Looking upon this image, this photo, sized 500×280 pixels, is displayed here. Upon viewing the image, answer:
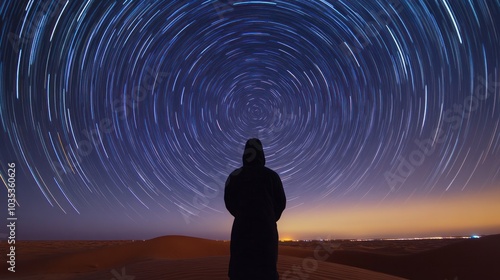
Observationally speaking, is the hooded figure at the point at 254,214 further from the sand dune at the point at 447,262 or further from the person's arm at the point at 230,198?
the sand dune at the point at 447,262

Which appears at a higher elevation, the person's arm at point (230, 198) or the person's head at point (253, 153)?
the person's head at point (253, 153)

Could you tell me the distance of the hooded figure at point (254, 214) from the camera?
4.75 m

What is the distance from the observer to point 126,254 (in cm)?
1841

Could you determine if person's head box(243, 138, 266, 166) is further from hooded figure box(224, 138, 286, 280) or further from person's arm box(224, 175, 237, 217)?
person's arm box(224, 175, 237, 217)

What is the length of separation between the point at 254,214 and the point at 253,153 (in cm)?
83

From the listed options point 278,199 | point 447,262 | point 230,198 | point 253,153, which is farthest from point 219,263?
point 447,262

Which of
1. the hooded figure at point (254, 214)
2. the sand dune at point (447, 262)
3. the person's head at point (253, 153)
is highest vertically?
the person's head at point (253, 153)

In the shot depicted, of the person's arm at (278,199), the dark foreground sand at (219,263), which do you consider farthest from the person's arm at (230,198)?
the dark foreground sand at (219,263)

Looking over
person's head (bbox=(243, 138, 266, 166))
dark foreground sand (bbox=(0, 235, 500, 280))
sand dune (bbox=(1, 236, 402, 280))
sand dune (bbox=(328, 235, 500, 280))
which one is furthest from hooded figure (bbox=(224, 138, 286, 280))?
sand dune (bbox=(328, 235, 500, 280))

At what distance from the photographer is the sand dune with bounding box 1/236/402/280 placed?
805 centimetres

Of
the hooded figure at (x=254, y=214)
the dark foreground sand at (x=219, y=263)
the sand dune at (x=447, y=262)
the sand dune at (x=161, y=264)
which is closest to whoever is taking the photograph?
the hooded figure at (x=254, y=214)

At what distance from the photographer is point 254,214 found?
16.0 ft

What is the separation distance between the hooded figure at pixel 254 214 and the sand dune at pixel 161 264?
2.81 metres

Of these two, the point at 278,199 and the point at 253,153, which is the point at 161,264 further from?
the point at 253,153
